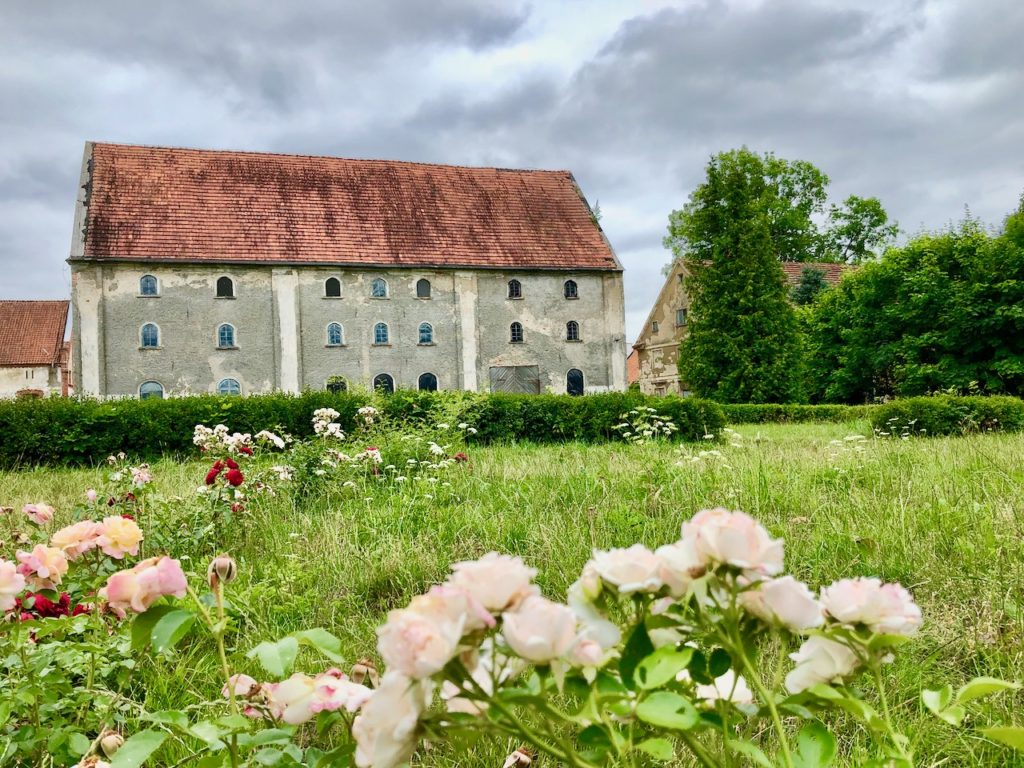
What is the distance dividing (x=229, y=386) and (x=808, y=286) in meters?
27.1

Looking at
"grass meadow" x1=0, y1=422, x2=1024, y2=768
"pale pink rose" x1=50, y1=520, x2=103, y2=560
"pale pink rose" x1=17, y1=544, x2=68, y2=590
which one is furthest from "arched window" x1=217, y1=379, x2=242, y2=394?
"pale pink rose" x1=50, y1=520, x2=103, y2=560

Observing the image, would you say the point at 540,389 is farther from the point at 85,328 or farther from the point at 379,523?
the point at 379,523

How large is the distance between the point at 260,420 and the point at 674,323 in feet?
95.1

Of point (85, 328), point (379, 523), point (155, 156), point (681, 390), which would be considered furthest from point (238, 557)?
point (681, 390)

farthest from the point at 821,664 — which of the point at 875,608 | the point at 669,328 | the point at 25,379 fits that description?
the point at 25,379

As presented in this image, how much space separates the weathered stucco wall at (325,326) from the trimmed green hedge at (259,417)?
36.5ft

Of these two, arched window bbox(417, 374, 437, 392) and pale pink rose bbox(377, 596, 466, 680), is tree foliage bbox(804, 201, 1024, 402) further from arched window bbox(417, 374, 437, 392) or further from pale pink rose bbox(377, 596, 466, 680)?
pale pink rose bbox(377, 596, 466, 680)

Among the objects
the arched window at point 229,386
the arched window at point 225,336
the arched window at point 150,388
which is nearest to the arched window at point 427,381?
the arched window at point 229,386

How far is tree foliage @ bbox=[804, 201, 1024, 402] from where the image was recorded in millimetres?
21844

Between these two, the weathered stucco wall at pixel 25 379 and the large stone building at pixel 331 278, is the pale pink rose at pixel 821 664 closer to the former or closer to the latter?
the large stone building at pixel 331 278

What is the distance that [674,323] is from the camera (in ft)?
130

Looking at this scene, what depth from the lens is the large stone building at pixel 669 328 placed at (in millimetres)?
38453

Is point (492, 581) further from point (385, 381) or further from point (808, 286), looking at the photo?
point (808, 286)

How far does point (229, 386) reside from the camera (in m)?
26.5
